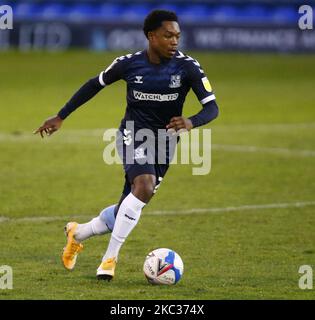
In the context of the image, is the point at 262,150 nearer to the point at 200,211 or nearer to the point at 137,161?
the point at 200,211

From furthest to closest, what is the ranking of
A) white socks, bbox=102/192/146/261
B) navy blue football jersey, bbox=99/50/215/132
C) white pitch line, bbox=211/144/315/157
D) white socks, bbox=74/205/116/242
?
white pitch line, bbox=211/144/315/157 < white socks, bbox=74/205/116/242 < navy blue football jersey, bbox=99/50/215/132 < white socks, bbox=102/192/146/261

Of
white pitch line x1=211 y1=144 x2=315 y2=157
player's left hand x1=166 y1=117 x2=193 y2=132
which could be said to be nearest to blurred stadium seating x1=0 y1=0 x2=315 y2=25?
white pitch line x1=211 y1=144 x2=315 y2=157

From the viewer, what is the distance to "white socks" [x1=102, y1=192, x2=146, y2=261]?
30.8 feet

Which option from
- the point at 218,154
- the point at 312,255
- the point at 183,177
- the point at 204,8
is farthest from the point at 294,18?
the point at 312,255

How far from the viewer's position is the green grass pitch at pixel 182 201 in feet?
30.4

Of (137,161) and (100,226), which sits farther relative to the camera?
(100,226)

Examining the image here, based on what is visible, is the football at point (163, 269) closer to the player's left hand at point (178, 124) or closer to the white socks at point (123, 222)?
the white socks at point (123, 222)

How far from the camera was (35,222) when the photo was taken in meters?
12.4

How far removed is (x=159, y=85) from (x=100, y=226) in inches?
55.8

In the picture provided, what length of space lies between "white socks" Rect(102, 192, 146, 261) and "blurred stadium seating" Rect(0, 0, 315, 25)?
2735cm

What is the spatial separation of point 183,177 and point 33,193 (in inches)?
108

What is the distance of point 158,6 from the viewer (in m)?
38.3

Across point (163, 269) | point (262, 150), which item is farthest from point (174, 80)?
point (262, 150)

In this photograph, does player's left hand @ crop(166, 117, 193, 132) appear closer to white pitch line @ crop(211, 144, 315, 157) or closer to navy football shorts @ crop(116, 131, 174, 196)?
navy football shorts @ crop(116, 131, 174, 196)
